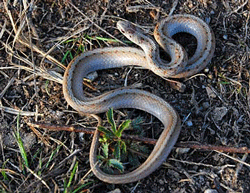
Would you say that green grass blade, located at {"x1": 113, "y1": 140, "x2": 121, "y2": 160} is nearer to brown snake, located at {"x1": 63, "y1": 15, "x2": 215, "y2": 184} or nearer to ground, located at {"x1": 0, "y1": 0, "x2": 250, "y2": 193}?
brown snake, located at {"x1": 63, "y1": 15, "x2": 215, "y2": 184}

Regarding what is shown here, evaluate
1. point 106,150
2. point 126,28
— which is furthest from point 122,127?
point 126,28

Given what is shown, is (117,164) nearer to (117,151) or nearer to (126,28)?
(117,151)

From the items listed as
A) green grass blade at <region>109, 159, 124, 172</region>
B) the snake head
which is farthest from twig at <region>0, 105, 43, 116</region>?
the snake head

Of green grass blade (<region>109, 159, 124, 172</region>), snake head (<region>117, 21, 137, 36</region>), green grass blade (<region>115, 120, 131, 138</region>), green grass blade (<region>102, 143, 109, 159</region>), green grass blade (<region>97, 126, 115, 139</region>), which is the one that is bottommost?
green grass blade (<region>109, 159, 124, 172</region>)

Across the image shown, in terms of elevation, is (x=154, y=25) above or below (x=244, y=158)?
above

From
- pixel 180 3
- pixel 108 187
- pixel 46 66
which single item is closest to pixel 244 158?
pixel 108 187

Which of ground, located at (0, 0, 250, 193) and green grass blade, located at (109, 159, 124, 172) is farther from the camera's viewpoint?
ground, located at (0, 0, 250, 193)

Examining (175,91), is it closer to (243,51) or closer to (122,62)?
(122,62)
